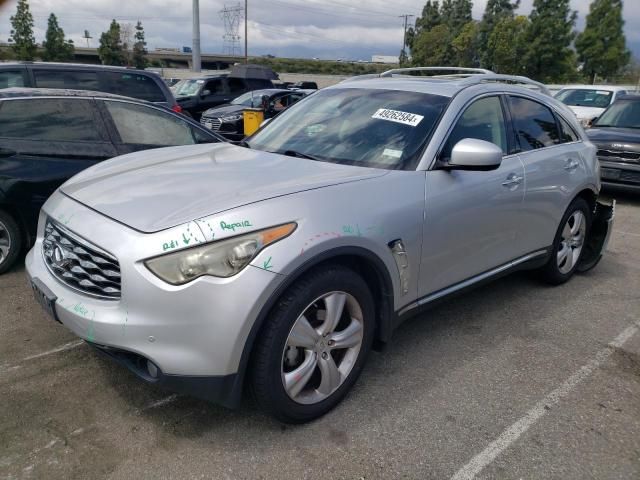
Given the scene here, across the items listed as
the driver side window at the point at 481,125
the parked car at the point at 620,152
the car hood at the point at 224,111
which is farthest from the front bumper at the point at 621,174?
the car hood at the point at 224,111

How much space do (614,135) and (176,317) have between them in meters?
8.73

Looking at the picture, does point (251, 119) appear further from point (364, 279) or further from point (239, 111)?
point (364, 279)

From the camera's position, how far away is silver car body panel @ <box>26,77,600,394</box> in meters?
2.16

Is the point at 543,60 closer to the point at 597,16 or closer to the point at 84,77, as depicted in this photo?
the point at 597,16

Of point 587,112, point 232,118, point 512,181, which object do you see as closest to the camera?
point 512,181

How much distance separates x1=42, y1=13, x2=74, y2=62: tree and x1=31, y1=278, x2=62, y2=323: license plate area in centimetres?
5547

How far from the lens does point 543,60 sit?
3192 cm

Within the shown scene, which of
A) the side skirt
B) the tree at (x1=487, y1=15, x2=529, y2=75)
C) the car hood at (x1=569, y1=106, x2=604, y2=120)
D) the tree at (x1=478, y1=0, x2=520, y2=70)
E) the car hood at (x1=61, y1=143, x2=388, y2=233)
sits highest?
the tree at (x1=478, y1=0, x2=520, y2=70)

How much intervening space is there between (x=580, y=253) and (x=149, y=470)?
4.20 metres

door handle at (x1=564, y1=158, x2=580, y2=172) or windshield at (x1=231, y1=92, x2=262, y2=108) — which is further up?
door handle at (x1=564, y1=158, x2=580, y2=172)

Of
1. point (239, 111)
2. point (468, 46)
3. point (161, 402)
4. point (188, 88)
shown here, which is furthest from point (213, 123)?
point (468, 46)

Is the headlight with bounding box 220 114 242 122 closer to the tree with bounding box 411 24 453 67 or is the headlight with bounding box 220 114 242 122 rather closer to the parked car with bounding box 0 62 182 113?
the parked car with bounding box 0 62 182 113

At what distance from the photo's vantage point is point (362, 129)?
3.32 m

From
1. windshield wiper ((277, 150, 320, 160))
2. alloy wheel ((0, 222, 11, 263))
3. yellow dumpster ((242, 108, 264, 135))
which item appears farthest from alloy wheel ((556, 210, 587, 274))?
yellow dumpster ((242, 108, 264, 135))
